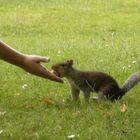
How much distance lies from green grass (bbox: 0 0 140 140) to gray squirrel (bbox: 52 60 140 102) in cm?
13

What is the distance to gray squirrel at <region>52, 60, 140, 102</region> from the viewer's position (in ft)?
19.8

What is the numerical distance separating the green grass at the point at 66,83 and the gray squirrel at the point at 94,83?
125 millimetres

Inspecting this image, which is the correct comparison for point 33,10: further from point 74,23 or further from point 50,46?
point 50,46

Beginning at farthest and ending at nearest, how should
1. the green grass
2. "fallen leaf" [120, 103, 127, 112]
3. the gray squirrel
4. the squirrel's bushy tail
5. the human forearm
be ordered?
the squirrel's bushy tail < the gray squirrel < "fallen leaf" [120, 103, 127, 112] < the green grass < the human forearm

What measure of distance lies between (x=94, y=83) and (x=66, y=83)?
929 mm

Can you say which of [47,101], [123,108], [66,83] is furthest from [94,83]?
[66,83]

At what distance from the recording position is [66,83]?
23.1 ft

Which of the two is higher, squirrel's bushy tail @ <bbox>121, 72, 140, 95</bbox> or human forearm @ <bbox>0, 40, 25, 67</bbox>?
human forearm @ <bbox>0, 40, 25, 67</bbox>

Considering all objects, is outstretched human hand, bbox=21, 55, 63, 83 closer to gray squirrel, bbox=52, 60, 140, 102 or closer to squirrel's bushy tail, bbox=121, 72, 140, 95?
gray squirrel, bbox=52, 60, 140, 102

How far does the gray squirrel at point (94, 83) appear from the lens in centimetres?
605

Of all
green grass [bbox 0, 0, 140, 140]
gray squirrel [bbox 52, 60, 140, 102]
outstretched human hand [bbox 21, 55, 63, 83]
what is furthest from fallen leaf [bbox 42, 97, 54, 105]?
outstretched human hand [bbox 21, 55, 63, 83]

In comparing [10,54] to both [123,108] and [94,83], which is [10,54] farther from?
[94,83]

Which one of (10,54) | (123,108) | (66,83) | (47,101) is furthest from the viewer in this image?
(66,83)

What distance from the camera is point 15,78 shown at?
7.55 metres
